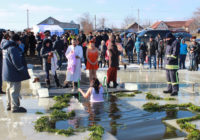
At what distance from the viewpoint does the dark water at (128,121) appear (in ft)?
20.9

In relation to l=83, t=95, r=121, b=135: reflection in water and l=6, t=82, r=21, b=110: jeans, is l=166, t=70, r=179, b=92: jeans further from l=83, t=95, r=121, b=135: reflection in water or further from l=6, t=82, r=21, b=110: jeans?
l=6, t=82, r=21, b=110: jeans

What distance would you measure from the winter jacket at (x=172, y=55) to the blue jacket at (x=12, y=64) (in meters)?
5.21

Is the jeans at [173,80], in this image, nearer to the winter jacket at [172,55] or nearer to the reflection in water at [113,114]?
the winter jacket at [172,55]

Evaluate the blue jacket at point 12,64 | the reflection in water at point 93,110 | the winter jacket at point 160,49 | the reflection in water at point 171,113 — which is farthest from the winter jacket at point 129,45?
the blue jacket at point 12,64

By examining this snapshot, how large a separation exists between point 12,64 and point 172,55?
5.51 m

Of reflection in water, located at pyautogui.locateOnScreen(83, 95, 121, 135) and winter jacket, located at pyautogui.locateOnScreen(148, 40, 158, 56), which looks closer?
reflection in water, located at pyautogui.locateOnScreen(83, 95, 121, 135)

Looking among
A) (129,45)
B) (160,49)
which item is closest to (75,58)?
(160,49)

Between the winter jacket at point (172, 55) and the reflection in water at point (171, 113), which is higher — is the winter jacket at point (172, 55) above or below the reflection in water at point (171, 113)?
above

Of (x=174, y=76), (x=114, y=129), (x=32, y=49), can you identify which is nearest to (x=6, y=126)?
(x=114, y=129)

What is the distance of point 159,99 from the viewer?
9859 mm

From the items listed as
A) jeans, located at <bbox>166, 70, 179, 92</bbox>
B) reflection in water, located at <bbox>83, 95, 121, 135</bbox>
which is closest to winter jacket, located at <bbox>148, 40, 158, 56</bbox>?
jeans, located at <bbox>166, 70, 179, 92</bbox>

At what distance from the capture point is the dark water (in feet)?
20.9

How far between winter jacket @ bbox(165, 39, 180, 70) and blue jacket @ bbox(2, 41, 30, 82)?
5212 millimetres

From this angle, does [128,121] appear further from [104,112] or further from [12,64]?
[12,64]
